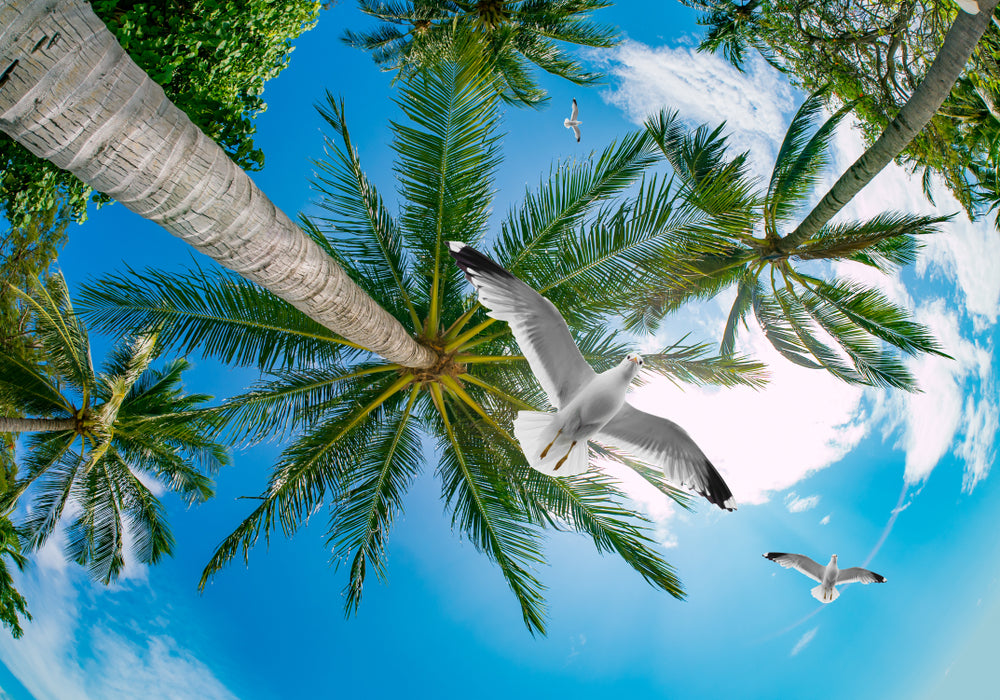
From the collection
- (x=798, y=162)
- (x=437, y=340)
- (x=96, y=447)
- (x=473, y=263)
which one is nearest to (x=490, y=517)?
(x=437, y=340)

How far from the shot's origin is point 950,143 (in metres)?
6.75

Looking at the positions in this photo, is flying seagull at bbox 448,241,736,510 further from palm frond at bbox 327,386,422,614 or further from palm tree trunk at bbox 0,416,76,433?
palm tree trunk at bbox 0,416,76,433

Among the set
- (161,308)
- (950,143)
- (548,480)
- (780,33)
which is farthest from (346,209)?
(950,143)

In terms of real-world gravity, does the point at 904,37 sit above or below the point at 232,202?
above

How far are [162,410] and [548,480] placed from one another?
7.22 meters

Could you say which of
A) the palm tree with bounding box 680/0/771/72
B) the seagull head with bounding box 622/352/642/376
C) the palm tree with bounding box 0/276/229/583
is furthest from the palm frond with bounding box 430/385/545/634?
the palm tree with bounding box 680/0/771/72

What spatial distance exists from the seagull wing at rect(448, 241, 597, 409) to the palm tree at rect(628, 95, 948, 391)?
238 centimetres

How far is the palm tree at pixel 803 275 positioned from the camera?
6402 millimetres

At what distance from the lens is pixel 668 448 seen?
11.5 feet

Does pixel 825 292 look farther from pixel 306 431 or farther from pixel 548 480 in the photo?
pixel 306 431

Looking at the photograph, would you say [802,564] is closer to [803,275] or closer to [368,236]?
[803,275]

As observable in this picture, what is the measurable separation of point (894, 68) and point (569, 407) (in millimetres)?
7427

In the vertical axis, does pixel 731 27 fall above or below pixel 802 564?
above

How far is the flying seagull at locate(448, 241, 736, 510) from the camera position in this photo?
2.87 meters
